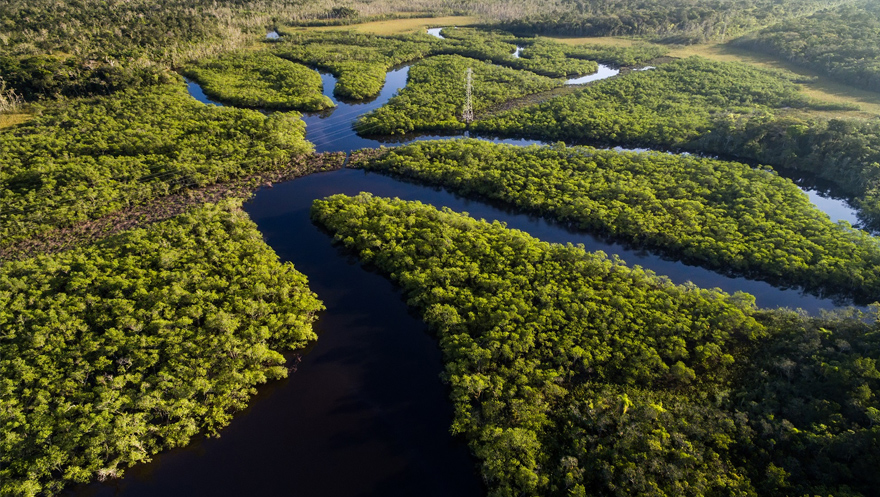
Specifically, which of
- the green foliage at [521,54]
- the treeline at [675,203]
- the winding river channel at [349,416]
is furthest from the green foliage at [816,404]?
the green foliage at [521,54]

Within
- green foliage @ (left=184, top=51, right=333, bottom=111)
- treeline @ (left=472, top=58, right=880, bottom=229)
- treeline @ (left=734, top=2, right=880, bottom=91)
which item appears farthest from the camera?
treeline @ (left=734, top=2, right=880, bottom=91)

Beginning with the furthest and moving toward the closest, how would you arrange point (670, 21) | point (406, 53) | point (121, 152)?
point (670, 21)
point (406, 53)
point (121, 152)

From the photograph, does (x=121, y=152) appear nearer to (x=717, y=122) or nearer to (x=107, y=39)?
(x=107, y=39)

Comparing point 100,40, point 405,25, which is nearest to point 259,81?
point 100,40

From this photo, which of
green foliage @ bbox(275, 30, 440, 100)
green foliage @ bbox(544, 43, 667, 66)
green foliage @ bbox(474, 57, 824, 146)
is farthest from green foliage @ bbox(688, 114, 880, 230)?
green foliage @ bbox(275, 30, 440, 100)

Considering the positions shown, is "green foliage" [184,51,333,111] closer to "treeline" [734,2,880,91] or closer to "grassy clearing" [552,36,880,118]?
"grassy clearing" [552,36,880,118]

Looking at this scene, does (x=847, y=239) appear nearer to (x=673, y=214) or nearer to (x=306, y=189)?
(x=673, y=214)
